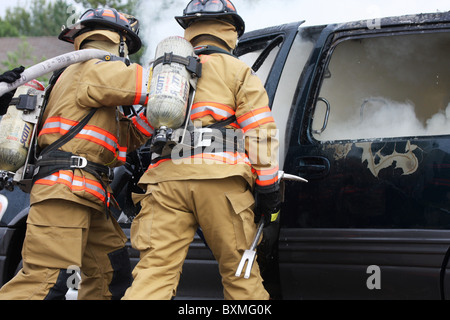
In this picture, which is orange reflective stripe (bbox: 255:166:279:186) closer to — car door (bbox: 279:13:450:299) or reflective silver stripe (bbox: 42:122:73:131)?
car door (bbox: 279:13:450:299)

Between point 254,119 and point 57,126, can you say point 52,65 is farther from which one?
point 254,119

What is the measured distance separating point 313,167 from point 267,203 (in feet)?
1.40

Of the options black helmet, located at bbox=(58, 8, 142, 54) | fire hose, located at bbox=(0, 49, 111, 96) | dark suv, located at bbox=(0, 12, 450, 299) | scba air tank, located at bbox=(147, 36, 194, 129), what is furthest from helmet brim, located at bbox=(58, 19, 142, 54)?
dark suv, located at bbox=(0, 12, 450, 299)

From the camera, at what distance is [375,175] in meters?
2.80

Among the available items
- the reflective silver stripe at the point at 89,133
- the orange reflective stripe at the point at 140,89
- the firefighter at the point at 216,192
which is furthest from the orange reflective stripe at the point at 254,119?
the reflective silver stripe at the point at 89,133

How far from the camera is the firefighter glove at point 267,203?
8.70 ft

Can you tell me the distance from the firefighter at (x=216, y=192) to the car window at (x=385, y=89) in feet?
2.26

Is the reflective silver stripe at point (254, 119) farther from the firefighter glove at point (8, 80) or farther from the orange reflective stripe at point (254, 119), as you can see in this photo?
the firefighter glove at point (8, 80)

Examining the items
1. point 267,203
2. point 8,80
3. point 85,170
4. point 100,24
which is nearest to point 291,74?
point 267,203

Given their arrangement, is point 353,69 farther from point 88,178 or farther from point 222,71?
point 88,178

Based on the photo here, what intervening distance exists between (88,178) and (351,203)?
4.57ft

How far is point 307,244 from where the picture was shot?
9.59 ft

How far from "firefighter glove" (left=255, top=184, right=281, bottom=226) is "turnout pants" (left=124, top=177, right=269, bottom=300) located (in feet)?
0.23
